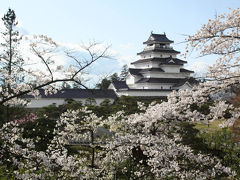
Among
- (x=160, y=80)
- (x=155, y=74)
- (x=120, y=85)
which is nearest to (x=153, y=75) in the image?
(x=155, y=74)

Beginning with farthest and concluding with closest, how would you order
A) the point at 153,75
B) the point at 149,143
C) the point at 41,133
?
the point at 153,75 < the point at 41,133 < the point at 149,143

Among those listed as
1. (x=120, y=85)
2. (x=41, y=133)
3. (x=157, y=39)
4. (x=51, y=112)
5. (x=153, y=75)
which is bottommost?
(x=41, y=133)

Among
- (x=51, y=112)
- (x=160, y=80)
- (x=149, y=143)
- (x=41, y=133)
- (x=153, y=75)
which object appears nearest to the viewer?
(x=149, y=143)

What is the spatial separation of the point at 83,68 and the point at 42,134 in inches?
223

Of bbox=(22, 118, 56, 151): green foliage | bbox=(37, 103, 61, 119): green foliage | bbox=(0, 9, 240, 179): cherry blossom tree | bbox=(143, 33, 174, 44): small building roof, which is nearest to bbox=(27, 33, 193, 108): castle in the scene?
bbox=(143, 33, 174, 44): small building roof

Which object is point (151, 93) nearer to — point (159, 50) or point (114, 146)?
point (159, 50)

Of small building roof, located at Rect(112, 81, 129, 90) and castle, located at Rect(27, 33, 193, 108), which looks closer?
castle, located at Rect(27, 33, 193, 108)

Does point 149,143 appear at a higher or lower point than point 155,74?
lower

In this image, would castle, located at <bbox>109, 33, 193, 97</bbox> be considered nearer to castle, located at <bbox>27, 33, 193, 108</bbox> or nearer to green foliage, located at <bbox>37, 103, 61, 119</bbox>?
castle, located at <bbox>27, 33, 193, 108</bbox>

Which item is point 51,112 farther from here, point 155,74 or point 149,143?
point 155,74

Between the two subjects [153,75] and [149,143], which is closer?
[149,143]

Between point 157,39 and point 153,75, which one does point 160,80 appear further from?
point 157,39

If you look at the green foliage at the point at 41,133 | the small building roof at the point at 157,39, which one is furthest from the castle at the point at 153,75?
the green foliage at the point at 41,133

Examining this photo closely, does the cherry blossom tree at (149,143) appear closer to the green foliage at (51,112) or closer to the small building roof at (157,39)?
the green foliage at (51,112)
